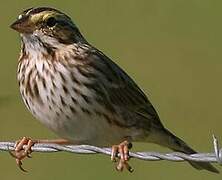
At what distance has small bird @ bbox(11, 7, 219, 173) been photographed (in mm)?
7641

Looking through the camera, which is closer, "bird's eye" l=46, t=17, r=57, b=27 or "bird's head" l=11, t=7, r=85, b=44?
"bird's head" l=11, t=7, r=85, b=44

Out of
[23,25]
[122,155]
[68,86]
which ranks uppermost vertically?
[23,25]

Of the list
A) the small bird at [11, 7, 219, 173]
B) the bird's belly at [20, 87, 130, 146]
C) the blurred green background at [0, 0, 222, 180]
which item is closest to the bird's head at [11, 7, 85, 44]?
the small bird at [11, 7, 219, 173]

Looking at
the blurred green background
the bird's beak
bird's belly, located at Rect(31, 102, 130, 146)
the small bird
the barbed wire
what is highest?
the blurred green background

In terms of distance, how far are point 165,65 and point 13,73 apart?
1.66 m

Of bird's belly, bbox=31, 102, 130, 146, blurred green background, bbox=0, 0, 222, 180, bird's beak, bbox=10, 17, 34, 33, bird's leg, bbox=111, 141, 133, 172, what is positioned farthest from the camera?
blurred green background, bbox=0, 0, 222, 180

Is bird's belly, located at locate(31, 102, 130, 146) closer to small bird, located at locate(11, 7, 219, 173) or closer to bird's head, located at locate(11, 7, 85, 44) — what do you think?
small bird, located at locate(11, 7, 219, 173)

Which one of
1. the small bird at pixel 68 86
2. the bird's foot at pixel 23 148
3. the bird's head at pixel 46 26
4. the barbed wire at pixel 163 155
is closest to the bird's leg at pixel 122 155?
the small bird at pixel 68 86

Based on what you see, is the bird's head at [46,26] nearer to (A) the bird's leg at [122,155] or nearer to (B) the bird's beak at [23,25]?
(B) the bird's beak at [23,25]

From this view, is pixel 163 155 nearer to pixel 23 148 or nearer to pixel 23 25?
pixel 23 148

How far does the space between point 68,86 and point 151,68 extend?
519 centimetres

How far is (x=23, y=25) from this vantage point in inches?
299

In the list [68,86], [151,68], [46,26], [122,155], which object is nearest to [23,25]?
[46,26]

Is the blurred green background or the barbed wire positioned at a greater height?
the blurred green background
